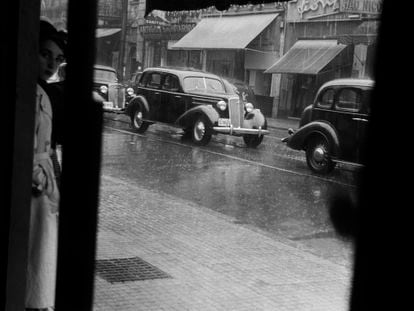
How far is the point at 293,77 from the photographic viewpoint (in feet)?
57.2

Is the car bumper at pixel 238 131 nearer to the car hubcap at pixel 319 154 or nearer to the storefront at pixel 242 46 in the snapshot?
the storefront at pixel 242 46

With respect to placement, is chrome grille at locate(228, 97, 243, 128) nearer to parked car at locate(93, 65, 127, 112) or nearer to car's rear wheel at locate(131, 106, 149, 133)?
car's rear wheel at locate(131, 106, 149, 133)

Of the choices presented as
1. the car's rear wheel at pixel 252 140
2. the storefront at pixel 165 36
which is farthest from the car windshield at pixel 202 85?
the storefront at pixel 165 36

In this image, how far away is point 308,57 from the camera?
56.2 feet

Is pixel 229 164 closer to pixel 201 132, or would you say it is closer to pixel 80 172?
pixel 201 132

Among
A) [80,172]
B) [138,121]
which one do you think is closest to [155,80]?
[138,121]

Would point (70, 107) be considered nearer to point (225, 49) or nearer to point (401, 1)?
point (401, 1)

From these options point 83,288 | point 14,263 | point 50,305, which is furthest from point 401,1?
point 50,305

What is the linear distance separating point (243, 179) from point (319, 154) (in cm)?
205

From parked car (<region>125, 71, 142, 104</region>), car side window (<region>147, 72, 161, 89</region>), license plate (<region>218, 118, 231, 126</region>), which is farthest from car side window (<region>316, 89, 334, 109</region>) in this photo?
parked car (<region>125, 71, 142, 104</region>)

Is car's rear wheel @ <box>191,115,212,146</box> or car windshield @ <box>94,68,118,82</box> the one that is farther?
car windshield @ <box>94,68,118,82</box>

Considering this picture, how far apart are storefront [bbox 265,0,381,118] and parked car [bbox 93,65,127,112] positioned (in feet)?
14.5

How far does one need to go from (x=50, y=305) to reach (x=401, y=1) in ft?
8.79

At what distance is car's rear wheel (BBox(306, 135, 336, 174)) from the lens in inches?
460
